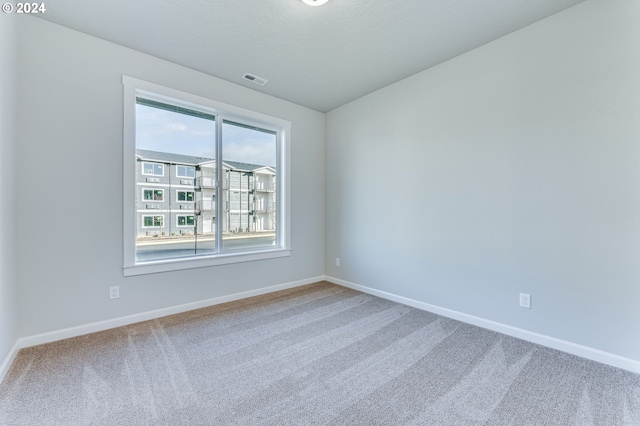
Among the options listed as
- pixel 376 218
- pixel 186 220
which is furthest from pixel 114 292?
pixel 376 218

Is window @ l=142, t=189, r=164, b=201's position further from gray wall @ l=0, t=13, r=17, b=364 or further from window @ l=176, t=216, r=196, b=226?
gray wall @ l=0, t=13, r=17, b=364

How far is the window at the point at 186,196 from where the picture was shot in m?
3.11

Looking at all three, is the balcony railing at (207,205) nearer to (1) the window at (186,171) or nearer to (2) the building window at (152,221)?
(1) the window at (186,171)

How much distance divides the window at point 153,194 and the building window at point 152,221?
0.20 meters

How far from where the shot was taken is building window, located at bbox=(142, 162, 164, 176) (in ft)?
9.29

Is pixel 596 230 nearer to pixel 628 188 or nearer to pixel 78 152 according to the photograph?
pixel 628 188

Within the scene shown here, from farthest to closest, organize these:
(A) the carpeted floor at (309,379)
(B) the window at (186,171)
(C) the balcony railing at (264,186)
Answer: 1. (C) the balcony railing at (264,186)
2. (B) the window at (186,171)
3. (A) the carpeted floor at (309,379)

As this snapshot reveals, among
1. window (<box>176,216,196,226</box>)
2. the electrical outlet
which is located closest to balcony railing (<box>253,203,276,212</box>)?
window (<box>176,216,196,226</box>)

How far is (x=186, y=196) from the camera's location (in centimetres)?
315

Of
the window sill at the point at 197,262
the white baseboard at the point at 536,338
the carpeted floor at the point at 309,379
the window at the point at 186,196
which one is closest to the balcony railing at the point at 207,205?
the window at the point at 186,196

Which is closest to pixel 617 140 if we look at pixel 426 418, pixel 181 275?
pixel 426 418

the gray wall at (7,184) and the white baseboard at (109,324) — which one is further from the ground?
the gray wall at (7,184)

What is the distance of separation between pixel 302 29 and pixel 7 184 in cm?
256

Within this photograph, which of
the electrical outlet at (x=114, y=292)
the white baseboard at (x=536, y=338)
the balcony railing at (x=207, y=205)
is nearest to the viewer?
the white baseboard at (x=536, y=338)
